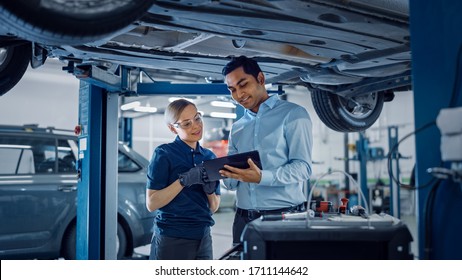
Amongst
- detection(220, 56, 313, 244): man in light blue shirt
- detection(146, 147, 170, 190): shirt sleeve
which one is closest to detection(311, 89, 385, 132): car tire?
A: detection(220, 56, 313, 244): man in light blue shirt

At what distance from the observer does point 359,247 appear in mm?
1370

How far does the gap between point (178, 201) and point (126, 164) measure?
2.93 metres

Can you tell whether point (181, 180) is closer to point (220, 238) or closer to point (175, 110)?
point (175, 110)

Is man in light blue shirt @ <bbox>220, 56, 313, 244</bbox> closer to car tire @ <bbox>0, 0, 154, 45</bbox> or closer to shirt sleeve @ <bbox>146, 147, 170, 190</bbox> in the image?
shirt sleeve @ <bbox>146, 147, 170, 190</bbox>

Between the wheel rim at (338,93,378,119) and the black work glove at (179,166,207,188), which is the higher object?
the wheel rim at (338,93,378,119)

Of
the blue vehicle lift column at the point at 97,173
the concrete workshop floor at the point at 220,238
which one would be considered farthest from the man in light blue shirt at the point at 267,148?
the concrete workshop floor at the point at 220,238

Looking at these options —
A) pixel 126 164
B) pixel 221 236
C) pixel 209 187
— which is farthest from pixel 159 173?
pixel 221 236

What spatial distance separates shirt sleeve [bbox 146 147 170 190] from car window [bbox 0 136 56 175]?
8.88 feet

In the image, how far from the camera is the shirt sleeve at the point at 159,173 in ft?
7.34

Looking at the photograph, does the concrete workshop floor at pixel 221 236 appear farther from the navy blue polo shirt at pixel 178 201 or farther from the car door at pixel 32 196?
the navy blue polo shirt at pixel 178 201

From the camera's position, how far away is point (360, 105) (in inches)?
162

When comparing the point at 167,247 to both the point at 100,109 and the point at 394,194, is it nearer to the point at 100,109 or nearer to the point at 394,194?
the point at 100,109

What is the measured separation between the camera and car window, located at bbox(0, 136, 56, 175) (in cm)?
441

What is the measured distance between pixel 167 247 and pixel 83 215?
4.31 ft
